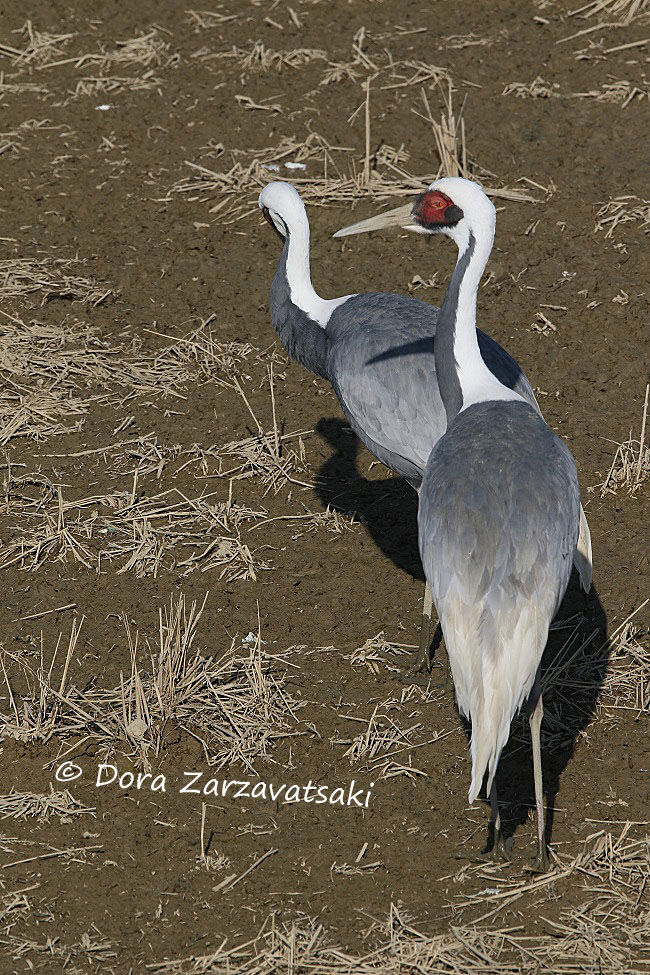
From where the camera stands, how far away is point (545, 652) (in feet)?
15.1

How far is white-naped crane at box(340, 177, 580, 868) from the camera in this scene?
3.60 metres

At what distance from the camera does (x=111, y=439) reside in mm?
5781

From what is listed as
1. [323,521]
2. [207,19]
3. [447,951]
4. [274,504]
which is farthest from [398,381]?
[207,19]

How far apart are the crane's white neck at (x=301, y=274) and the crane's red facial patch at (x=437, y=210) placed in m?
1.13

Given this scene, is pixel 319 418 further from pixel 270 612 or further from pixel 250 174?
pixel 250 174

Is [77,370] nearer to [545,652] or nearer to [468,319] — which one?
[468,319]

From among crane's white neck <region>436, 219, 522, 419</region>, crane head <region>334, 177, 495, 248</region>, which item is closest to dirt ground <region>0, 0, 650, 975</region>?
crane's white neck <region>436, 219, 522, 419</region>

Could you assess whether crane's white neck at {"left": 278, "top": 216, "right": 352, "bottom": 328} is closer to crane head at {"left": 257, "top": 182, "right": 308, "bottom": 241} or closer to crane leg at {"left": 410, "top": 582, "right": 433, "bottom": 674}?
crane head at {"left": 257, "top": 182, "right": 308, "bottom": 241}

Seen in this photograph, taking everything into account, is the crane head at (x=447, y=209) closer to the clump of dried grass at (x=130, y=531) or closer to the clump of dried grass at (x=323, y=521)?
the clump of dried grass at (x=323, y=521)

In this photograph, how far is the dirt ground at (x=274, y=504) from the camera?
367 centimetres

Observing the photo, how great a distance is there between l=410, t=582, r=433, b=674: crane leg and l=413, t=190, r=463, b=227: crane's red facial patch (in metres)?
1.37

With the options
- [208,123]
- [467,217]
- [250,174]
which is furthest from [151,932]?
[208,123]

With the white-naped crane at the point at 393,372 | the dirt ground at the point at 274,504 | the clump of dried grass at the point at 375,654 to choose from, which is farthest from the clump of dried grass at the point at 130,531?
the white-naped crane at the point at 393,372

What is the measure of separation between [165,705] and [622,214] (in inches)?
166
